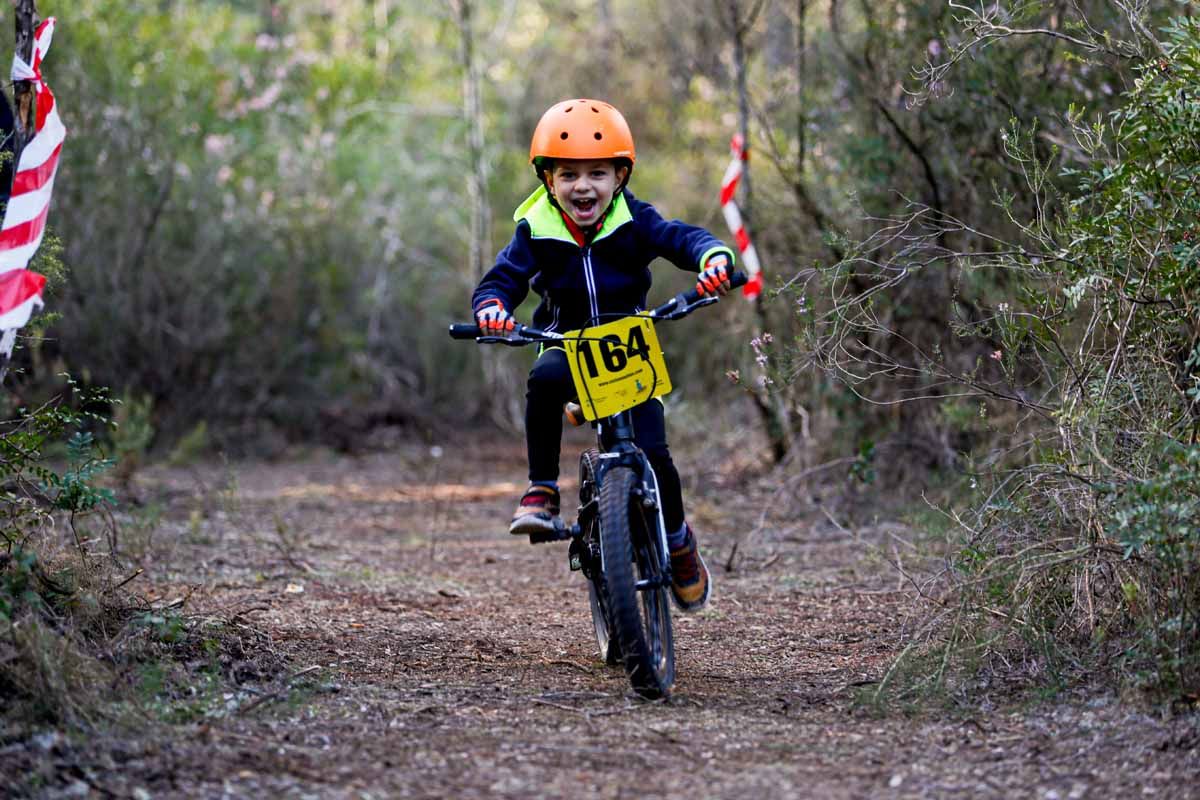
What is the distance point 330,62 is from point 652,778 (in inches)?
598

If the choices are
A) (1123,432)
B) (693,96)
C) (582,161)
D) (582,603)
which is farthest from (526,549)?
(693,96)

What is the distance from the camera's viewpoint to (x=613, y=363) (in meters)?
4.66

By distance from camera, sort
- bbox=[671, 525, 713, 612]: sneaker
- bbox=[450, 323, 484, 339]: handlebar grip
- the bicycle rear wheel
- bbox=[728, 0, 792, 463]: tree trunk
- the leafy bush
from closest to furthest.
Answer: the leafy bush, the bicycle rear wheel, bbox=[450, 323, 484, 339]: handlebar grip, bbox=[671, 525, 713, 612]: sneaker, bbox=[728, 0, 792, 463]: tree trunk

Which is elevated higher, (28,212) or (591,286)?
(28,212)

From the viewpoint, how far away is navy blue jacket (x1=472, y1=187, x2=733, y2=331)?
492cm

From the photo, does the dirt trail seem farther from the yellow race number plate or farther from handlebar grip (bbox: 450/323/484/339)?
handlebar grip (bbox: 450/323/484/339)

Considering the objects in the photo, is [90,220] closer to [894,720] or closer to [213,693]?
[213,693]

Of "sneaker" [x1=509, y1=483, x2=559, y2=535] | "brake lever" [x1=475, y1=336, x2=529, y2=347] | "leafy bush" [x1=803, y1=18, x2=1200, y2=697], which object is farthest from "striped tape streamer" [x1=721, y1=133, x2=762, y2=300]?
"brake lever" [x1=475, y1=336, x2=529, y2=347]

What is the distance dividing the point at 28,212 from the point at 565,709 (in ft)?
7.73

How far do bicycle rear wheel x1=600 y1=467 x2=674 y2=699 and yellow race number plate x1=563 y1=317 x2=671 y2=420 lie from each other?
244 millimetres

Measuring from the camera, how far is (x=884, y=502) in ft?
27.8

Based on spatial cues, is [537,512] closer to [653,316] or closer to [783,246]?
[653,316]

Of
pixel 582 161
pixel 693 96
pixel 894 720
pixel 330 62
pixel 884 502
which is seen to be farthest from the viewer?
pixel 330 62

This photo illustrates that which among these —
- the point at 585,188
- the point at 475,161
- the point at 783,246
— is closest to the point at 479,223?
the point at 475,161
